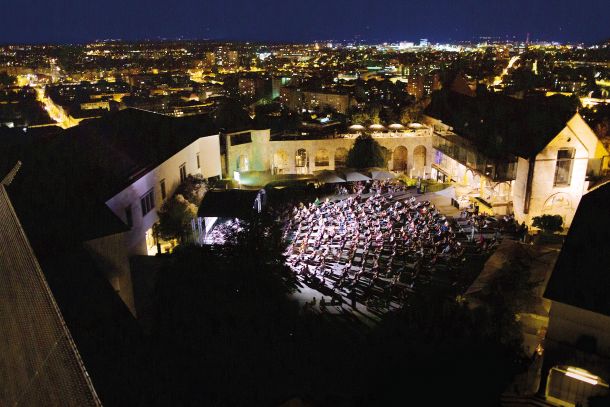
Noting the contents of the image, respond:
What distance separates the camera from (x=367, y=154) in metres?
34.4

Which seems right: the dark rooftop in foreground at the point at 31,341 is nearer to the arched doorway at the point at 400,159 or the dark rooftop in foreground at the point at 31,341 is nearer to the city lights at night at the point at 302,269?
the city lights at night at the point at 302,269

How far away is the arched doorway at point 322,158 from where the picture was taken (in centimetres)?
3734

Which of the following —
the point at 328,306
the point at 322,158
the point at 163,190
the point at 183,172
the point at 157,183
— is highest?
the point at 157,183

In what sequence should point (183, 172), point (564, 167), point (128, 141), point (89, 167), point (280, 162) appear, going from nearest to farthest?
point (89, 167) < point (128, 141) < point (564, 167) < point (183, 172) < point (280, 162)

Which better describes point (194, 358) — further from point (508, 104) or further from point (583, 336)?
point (508, 104)

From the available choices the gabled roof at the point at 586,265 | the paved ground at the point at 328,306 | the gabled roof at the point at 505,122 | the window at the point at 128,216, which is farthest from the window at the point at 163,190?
the gabled roof at the point at 505,122

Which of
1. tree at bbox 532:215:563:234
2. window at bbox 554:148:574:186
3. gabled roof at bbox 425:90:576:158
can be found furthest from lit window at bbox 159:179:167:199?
window at bbox 554:148:574:186

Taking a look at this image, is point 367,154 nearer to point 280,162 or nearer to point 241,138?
point 280,162

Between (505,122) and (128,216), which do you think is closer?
(128,216)

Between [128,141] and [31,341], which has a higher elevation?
[128,141]

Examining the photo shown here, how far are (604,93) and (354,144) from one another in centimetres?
4678

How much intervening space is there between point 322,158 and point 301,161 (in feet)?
5.43

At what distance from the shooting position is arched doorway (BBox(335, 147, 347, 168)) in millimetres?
37750

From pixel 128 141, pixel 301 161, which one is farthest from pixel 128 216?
pixel 301 161
